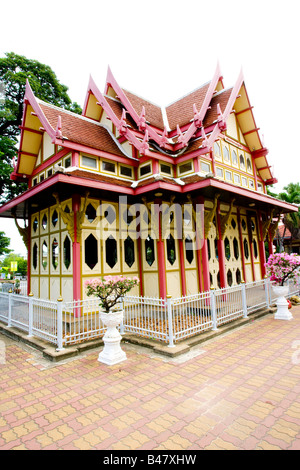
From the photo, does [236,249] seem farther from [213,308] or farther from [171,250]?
[213,308]

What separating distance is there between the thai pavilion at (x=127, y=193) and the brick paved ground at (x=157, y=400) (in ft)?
10.9

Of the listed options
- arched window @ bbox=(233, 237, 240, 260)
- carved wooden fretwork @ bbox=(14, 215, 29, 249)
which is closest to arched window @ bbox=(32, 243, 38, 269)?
carved wooden fretwork @ bbox=(14, 215, 29, 249)

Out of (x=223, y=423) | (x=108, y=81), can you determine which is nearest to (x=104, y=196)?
(x=108, y=81)

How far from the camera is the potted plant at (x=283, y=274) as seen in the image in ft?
26.5

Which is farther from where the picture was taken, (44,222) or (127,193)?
(44,222)

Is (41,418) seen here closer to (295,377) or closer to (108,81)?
(295,377)

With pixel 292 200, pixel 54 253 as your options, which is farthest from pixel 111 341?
pixel 292 200

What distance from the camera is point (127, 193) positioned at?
844cm

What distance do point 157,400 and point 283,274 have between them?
6.37 m

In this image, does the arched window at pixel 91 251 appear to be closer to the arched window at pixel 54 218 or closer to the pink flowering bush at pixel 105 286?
the arched window at pixel 54 218

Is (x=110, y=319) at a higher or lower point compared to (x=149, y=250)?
lower

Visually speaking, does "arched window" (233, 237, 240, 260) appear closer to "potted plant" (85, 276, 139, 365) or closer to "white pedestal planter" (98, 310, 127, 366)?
"potted plant" (85, 276, 139, 365)

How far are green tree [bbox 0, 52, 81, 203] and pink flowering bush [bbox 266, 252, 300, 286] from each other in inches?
630
